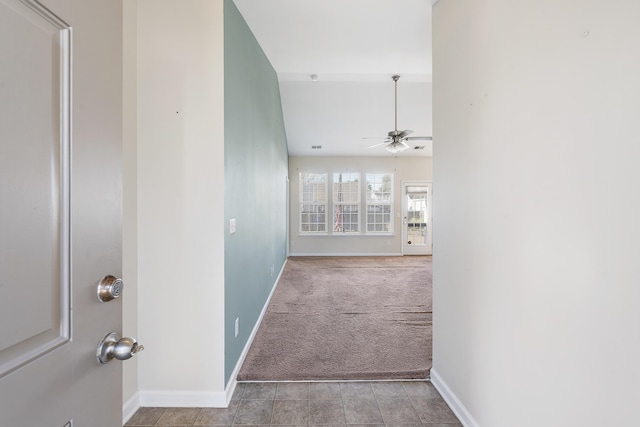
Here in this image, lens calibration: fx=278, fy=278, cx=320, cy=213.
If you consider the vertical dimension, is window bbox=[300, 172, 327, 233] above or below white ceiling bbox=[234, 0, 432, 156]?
below

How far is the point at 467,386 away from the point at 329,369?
0.98m

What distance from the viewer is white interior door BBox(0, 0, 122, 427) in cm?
47

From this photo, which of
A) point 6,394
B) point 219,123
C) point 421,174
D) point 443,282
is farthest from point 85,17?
point 421,174

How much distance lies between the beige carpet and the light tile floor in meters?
0.11

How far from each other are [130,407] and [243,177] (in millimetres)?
1696

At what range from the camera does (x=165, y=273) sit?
180cm

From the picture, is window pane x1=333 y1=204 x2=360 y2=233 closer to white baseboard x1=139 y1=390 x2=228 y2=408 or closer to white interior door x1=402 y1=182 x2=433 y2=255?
white interior door x1=402 y1=182 x2=433 y2=255

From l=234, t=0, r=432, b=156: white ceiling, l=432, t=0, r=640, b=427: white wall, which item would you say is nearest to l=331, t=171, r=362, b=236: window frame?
l=234, t=0, r=432, b=156: white ceiling

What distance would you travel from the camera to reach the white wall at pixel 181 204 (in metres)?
1.77

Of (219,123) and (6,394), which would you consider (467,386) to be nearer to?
(6,394)

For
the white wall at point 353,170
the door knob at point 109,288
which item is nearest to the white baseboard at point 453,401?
the door knob at point 109,288

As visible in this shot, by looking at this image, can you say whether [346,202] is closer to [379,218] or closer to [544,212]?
[379,218]

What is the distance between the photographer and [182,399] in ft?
5.90

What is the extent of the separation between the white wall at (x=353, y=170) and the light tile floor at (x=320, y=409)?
5.51m
